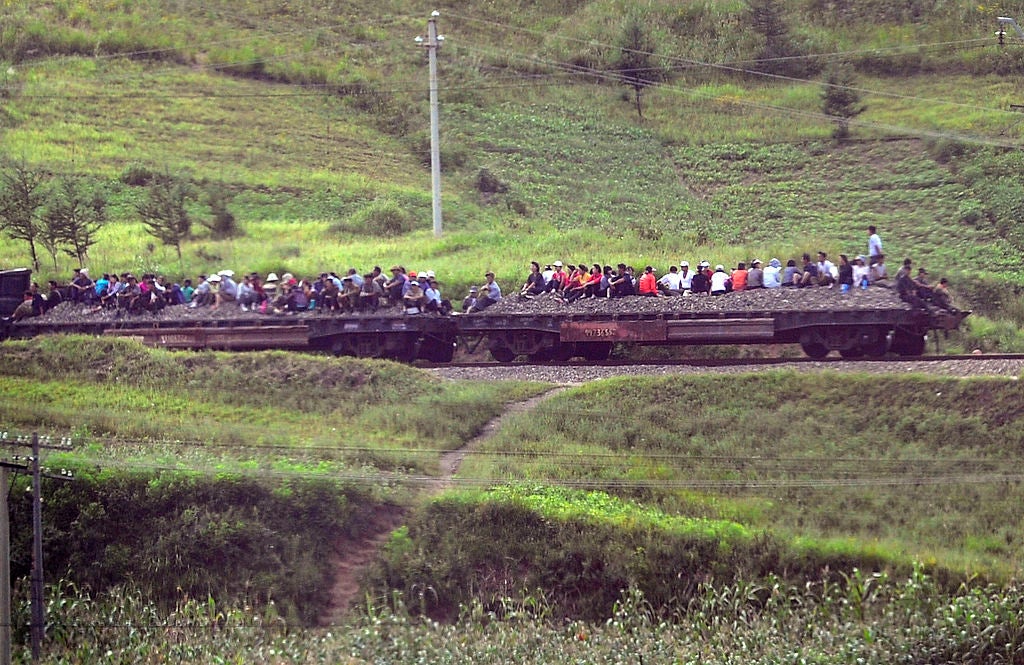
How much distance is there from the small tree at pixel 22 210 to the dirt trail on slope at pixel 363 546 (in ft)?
79.4

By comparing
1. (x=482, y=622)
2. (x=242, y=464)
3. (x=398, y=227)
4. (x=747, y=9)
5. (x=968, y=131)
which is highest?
(x=747, y=9)

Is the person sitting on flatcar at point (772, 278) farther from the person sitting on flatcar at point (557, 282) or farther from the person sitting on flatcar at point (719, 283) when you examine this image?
the person sitting on flatcar at point (557, 282)

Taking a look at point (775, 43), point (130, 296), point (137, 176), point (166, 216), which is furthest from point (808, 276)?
point (775, 43)

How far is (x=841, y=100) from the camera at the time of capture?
56.8 meters

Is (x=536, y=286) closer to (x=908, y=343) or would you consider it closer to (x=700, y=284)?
(x=700, y=284)

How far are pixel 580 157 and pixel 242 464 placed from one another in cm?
3582

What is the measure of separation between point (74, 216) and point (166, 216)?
3.17m

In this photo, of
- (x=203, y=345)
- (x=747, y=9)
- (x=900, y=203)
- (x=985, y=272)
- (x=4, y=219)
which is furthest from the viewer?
(x=747, y=9)

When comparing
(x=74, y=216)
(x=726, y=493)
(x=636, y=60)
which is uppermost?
(x=636, y=60)

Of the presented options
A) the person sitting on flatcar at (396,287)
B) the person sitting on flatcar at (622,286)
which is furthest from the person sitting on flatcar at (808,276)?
Result: the person sitting on flatcar at (396,287)

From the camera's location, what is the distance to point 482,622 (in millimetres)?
21594

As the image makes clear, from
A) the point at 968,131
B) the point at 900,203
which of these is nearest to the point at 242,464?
the point at 900,203

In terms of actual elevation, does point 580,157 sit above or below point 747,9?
below

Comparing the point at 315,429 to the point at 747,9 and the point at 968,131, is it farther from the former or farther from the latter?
the point at 747,9
